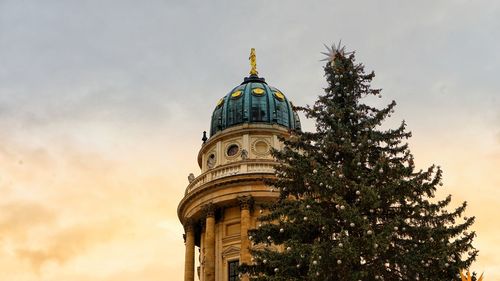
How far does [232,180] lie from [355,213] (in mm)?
23671

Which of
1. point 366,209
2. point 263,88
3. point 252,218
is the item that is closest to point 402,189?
point 366,209

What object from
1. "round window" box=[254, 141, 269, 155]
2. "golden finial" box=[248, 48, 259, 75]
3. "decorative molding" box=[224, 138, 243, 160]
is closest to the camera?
"decorative molding" box=[224, 138, 243, 160]

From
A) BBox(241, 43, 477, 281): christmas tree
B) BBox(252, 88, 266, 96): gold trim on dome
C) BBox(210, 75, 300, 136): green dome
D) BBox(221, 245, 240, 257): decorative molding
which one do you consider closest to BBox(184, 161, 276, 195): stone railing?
BBox(221, 245, 240, 257): decorative molding

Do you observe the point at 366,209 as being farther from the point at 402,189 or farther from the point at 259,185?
the point at 259,185

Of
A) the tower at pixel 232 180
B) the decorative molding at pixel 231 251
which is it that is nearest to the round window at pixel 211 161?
the tower at pixel 232 180

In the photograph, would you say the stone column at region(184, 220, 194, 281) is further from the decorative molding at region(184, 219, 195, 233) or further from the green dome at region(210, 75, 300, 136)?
the green dome at region(210, 75, 300, 136)

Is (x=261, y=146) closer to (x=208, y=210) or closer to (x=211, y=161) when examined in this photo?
(x=211, y=161)

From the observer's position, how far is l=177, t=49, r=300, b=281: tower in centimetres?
4334

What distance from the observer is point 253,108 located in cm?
4991

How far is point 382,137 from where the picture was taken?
2352cm

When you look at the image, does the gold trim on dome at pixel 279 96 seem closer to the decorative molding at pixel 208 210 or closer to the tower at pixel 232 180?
the tower at pixel 232 180

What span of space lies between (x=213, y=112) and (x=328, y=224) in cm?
3211

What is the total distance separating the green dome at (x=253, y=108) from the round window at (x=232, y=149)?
179cm

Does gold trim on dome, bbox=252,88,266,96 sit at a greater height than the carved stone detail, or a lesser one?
greater
